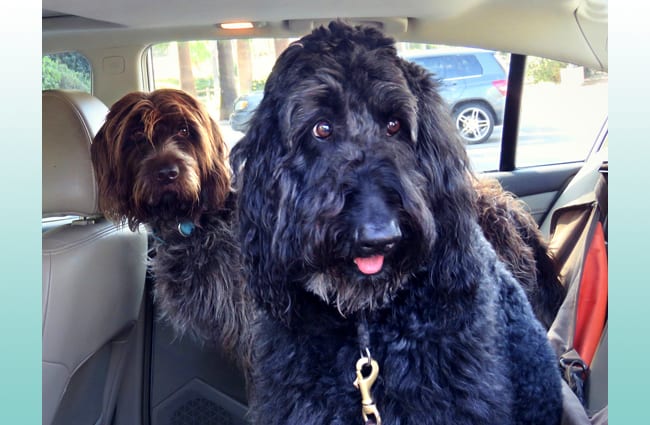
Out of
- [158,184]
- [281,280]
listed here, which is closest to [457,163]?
[281,280]

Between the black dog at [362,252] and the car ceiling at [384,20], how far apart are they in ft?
2.68

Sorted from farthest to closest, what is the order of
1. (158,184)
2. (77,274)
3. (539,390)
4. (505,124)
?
1. (505,124)
2. (158,184)
3. (77,274)
4. (539,390)

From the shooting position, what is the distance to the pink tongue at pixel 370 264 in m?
1.74

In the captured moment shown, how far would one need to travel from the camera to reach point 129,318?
3.10 metres

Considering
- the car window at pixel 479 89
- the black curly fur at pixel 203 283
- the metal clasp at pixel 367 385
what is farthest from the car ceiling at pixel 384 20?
the metal clasp at pixel 367 385

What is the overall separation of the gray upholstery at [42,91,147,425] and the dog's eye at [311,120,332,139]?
4.04ft

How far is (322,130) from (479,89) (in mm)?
2163

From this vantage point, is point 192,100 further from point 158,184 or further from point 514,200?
point 514,200

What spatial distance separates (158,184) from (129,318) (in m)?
0.62

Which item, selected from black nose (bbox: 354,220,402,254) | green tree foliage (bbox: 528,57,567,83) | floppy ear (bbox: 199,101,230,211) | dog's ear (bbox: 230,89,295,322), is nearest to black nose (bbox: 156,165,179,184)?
floppy ear (bbox: 199,101,230,211)

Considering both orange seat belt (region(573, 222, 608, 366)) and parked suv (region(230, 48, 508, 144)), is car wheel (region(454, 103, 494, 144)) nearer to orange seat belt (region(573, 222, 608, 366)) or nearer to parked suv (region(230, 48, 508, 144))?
parked suv (region(230, 48, 508, 144))

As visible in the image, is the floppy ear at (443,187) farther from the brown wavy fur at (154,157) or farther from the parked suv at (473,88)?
the brown wavy fur at (154,157)

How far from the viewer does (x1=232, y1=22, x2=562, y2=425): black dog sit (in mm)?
1770

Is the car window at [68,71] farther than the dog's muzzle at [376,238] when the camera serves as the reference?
Yes
